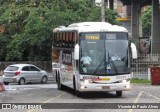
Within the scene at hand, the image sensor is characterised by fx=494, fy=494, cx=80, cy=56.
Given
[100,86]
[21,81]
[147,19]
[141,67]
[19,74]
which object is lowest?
[21,81]

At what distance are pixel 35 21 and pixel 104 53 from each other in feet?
98.5

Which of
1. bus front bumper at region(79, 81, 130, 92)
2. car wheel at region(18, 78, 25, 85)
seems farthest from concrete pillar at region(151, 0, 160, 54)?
bus front bumper at region(79, 81, 130, 92)

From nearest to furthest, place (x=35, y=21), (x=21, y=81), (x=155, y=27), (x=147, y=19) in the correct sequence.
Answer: (x=21, y=81), (x=35, y=21), (x=155, y=27), (x=147, y=19)

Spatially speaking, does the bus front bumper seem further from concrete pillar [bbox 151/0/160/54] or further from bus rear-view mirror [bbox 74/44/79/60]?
concrete pillar [bbox 151/0/160/54]

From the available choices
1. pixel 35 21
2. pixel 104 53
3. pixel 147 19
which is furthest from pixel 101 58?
pixel 147 19

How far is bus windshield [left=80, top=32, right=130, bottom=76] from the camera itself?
2084 cm

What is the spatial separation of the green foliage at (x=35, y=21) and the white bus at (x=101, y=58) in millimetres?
27025

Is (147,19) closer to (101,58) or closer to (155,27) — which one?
(155,27)

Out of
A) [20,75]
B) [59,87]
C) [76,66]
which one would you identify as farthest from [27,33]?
[76,66]

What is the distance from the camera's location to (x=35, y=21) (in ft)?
165

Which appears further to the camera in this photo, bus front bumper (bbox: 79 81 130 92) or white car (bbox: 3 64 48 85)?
white car (bbox: 3 64 48 85)

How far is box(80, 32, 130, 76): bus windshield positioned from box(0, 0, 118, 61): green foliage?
27.3 m

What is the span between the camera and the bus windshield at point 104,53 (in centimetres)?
2084

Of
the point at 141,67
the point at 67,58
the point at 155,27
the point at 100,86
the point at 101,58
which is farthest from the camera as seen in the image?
the point at 155,27
